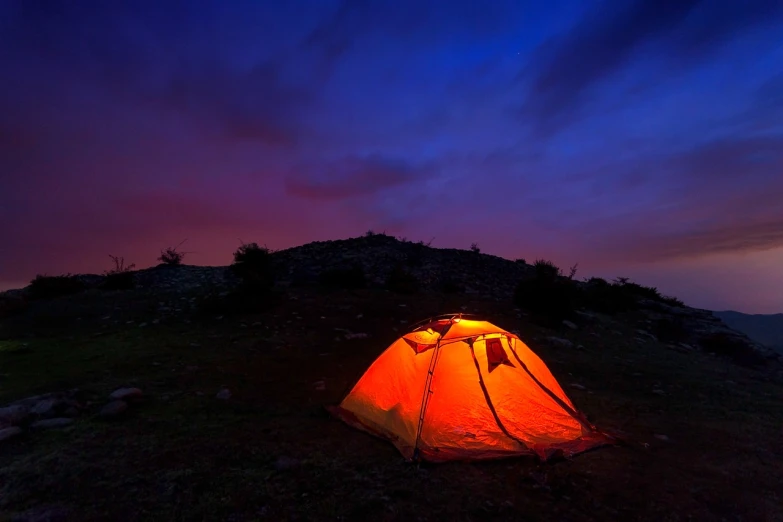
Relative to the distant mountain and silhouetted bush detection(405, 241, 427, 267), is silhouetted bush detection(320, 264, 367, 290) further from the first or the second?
the distant mountain

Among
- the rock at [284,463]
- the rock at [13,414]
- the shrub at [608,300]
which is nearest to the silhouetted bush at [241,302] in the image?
the rock at [13,414]

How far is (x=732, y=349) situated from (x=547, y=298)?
6.95m

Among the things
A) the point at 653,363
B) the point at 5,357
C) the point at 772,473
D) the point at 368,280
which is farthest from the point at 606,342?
the point at 5,357

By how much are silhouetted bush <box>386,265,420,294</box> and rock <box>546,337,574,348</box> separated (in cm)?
685

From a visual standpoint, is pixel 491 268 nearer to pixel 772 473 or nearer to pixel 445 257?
pixel 445 257

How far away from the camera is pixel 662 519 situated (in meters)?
4.80

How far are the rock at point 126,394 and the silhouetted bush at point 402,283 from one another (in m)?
12.6

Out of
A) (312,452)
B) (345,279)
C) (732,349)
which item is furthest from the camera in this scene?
(345,279)

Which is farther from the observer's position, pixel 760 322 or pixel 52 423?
pixel 760 322

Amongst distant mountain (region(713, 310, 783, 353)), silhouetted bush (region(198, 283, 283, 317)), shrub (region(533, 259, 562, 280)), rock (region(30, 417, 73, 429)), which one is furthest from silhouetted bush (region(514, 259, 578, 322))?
distant mountain (region(713, 310, 783, 353))

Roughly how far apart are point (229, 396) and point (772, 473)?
9161mm

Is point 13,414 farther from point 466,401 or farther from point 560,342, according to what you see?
point 560,342

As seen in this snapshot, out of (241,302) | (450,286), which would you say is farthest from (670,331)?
(241,302)

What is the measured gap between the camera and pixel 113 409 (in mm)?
7234
